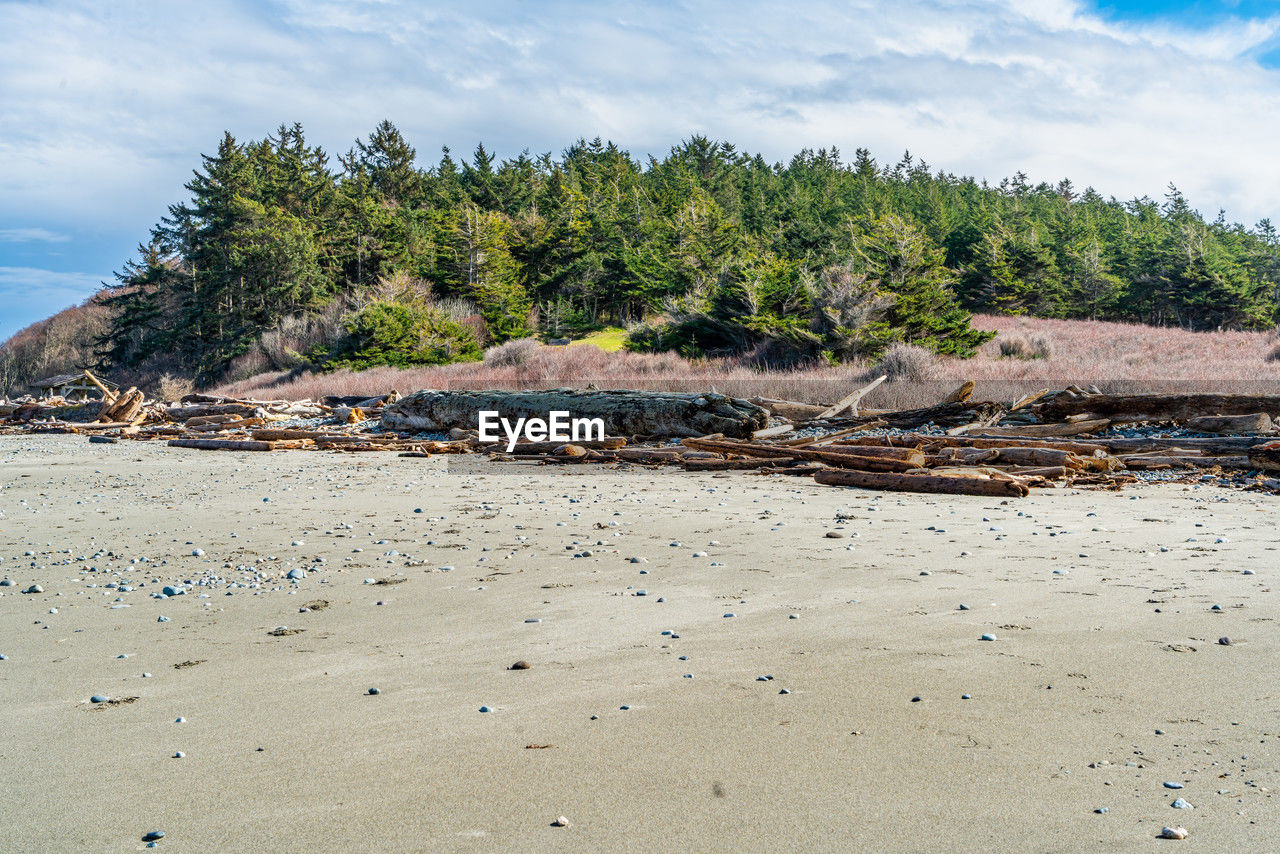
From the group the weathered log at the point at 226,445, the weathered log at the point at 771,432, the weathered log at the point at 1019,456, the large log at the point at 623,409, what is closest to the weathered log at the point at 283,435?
the weathered log at the point at 226,445

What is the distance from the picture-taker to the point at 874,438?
1141 centimetres

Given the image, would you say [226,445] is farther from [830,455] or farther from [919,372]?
[919,372]

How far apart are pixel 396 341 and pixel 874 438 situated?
31.8 m

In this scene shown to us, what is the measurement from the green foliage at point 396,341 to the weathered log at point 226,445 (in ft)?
76.8

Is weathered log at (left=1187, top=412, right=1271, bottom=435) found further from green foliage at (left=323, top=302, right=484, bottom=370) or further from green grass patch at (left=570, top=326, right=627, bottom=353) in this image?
green foliage at (left=323, top=302, right=484, bottom=370)

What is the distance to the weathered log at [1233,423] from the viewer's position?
1023 cm

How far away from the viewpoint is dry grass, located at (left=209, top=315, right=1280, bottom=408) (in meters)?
19.4

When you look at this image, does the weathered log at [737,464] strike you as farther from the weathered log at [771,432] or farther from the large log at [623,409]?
the large log at [623,409]

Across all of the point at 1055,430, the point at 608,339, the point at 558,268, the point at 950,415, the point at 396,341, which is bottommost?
the point at 1055,430

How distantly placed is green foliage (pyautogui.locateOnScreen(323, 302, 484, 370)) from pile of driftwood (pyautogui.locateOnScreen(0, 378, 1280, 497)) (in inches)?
777

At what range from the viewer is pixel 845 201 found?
6944cm

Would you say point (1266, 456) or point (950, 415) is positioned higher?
point (950, 415)

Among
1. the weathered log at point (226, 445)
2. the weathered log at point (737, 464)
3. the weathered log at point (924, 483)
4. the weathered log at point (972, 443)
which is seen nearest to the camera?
the weathered log at point (924, 483)

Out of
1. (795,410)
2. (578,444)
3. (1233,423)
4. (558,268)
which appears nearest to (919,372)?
(795,410)
